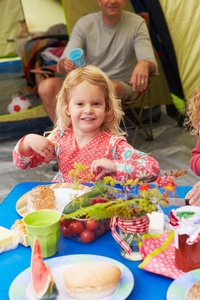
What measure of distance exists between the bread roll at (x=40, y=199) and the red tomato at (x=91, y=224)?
18 centimetres

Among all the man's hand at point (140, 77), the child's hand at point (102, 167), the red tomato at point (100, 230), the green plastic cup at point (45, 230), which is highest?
the green plastic cup at point (45, 230)

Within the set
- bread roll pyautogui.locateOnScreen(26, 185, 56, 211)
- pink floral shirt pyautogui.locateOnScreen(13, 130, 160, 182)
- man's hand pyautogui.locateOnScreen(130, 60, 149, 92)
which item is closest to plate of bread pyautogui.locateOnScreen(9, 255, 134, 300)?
bread roll pyautogui.locateOnScreen(26, 185, 56, 211)

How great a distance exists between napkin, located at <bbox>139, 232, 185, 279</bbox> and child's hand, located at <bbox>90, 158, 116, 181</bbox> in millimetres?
388

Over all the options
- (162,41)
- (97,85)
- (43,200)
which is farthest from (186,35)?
(43,200)

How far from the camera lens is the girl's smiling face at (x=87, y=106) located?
1435mm

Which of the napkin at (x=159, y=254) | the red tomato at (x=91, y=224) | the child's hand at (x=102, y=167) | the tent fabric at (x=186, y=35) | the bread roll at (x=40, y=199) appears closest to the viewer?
the napkin at (x=159, y=254)

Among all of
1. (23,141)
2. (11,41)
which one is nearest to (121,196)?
(23,141)

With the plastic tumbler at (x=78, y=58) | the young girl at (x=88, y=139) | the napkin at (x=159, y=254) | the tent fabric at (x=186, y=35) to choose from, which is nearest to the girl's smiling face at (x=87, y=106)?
the young girl at (x=88, y=139)

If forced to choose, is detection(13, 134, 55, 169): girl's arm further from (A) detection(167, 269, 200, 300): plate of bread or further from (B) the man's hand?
(B) the man's hand

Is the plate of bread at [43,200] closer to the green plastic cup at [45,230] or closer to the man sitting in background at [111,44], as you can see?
the green plastic cup at [45,230]

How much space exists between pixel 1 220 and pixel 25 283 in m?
0.33

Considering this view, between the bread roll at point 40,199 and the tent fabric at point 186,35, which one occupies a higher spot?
the bread roll at point 40,199

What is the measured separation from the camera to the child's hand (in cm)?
128

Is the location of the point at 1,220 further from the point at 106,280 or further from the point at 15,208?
the point at 106,280
